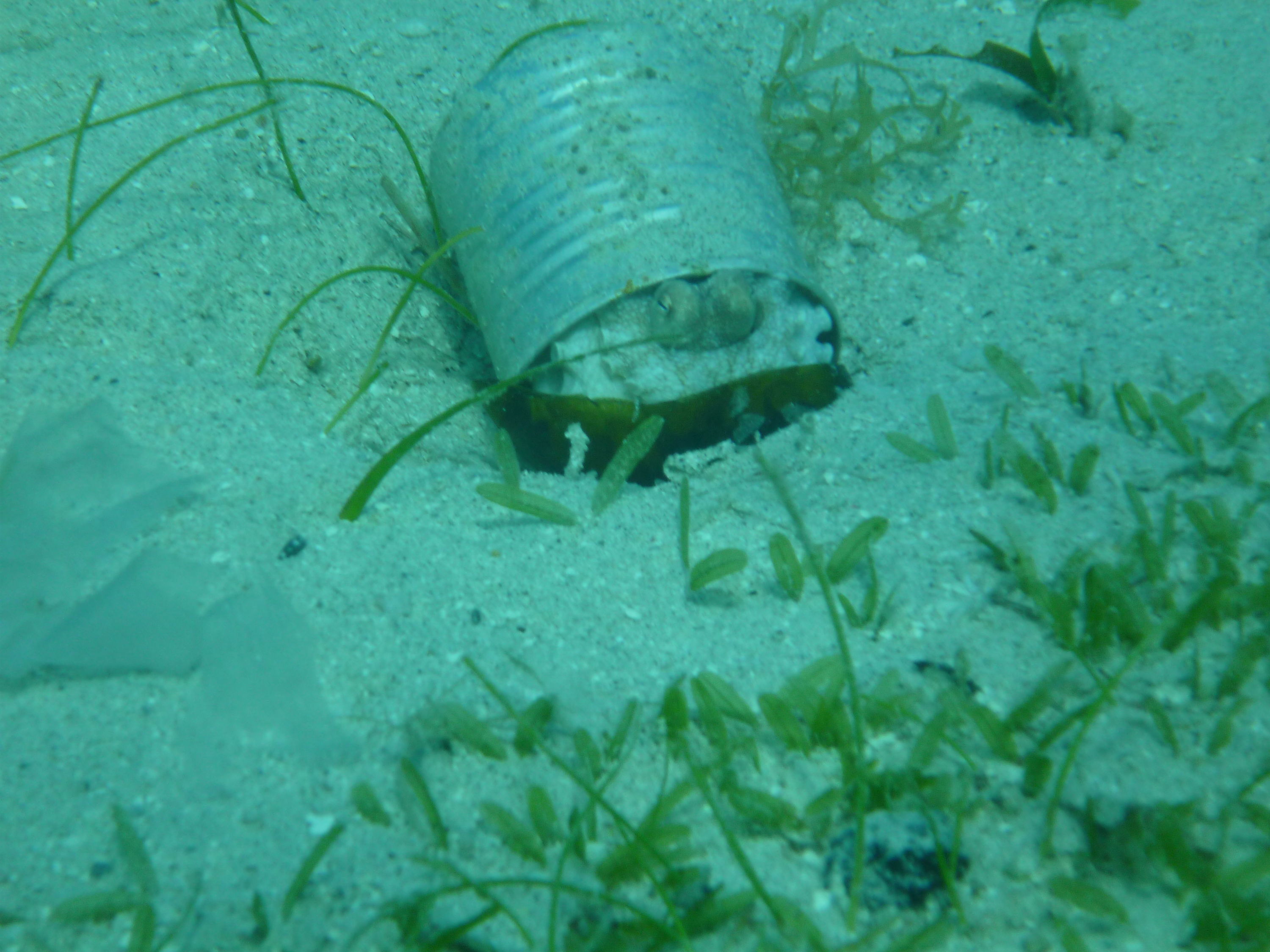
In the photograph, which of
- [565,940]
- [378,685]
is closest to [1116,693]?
[565,940]

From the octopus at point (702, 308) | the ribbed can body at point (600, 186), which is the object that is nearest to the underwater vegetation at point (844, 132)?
the ribbed can body at point (600, 186)

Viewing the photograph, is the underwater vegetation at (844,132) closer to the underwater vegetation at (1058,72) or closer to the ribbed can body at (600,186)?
the underwater vegetation at (1058,72)

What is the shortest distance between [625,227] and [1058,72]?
1997 millimetres

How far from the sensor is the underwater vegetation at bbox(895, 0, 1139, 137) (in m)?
2.82

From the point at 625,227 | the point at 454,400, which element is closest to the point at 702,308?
the point at 625,227

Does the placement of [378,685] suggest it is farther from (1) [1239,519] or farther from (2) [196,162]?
(2) [196,162]

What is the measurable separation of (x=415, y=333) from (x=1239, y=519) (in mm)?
2146

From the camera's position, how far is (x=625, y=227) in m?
1.93

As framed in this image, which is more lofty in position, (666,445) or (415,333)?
(415,333)

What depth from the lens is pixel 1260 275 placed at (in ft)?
7.50

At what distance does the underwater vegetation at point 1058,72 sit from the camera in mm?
2822

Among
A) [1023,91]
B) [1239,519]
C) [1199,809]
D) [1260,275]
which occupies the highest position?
[1023,91]

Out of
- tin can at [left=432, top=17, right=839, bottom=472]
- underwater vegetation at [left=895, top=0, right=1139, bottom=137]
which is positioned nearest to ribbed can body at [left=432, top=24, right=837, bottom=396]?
tin can at [left=432, top=17, right=839, bottom=472]

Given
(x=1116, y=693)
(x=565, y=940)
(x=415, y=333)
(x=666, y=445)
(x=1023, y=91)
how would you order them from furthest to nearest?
(x=1023, y=91) < (x=415, y=333) < (x=666, y=445) < (x=1116, y=693) < (x=565, y=940)
